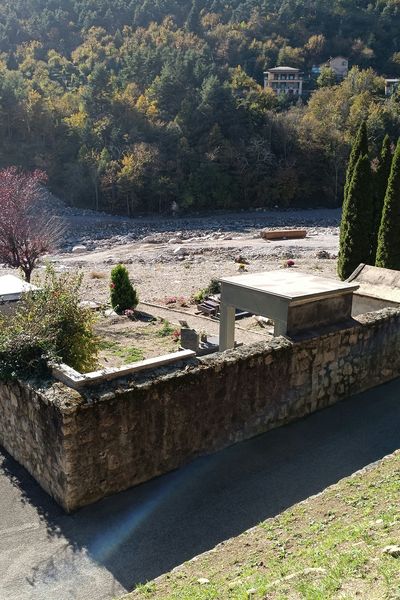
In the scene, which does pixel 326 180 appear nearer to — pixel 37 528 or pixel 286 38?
pixel 286 38

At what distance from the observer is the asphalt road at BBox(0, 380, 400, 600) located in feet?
23.5

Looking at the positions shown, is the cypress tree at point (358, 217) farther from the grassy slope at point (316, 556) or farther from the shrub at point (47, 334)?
the grassy slope at point (316, 556)

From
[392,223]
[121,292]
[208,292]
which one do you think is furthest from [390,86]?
[121,292]

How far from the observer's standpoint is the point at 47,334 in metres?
9.89

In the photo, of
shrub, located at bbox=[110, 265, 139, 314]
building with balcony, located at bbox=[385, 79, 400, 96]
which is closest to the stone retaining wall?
shrub, located at bbox=[110, 265, 139, 314]

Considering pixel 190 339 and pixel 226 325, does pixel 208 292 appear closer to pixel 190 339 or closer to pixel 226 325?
pixel 190 339

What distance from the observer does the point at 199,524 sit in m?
8.15

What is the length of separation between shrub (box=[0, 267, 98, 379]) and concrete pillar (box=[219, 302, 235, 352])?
3328mm

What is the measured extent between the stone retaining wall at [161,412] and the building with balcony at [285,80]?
8950 cm

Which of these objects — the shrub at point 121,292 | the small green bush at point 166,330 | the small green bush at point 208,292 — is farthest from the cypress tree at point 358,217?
the shrub at point 121,292

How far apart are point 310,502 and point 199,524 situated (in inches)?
66.9

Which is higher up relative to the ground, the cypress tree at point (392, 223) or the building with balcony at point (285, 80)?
the building with balcony at point (285, 80)

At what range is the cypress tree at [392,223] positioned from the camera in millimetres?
20734

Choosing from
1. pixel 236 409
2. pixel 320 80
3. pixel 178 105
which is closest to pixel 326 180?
pixel 178 105
